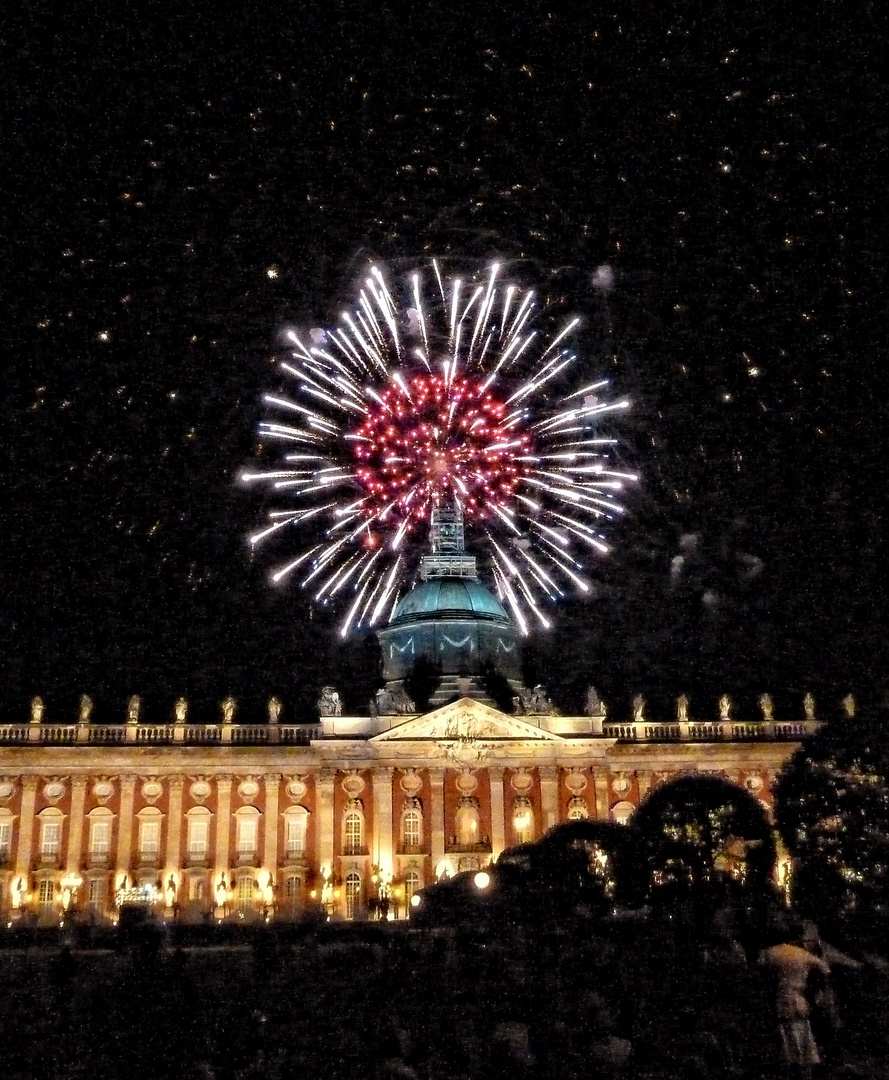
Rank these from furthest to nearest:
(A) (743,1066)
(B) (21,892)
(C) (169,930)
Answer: (B) (21,892), (C) (169,930), (A) (743,1066)

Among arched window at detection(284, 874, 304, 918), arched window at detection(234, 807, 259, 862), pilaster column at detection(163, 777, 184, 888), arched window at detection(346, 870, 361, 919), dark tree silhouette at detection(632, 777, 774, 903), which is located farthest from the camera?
arched window at detection(234, 807, 259, 862)

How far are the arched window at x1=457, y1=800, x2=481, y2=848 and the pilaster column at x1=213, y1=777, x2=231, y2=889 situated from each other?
35.2 feet

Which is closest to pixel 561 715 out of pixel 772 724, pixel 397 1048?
pixel 772 724

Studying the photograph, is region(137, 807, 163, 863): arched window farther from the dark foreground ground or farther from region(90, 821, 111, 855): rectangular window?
the dark foreground ground

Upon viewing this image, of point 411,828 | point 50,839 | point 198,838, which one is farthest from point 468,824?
point 50,839

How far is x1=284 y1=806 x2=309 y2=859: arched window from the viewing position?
62344 millimetres

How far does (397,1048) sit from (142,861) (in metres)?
28.4

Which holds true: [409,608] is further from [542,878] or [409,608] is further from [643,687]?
[542,878]

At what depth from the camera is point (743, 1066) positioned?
34.6 metres

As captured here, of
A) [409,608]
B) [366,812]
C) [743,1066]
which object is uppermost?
[409,608]

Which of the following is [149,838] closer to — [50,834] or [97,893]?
[97,893]

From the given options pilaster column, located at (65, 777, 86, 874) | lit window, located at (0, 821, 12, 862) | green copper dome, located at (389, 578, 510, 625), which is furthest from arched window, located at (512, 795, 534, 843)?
lit window, located at (0, 821, 12, 862)

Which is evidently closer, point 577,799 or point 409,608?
point 577,799

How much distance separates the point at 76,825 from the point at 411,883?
15.5 meters
